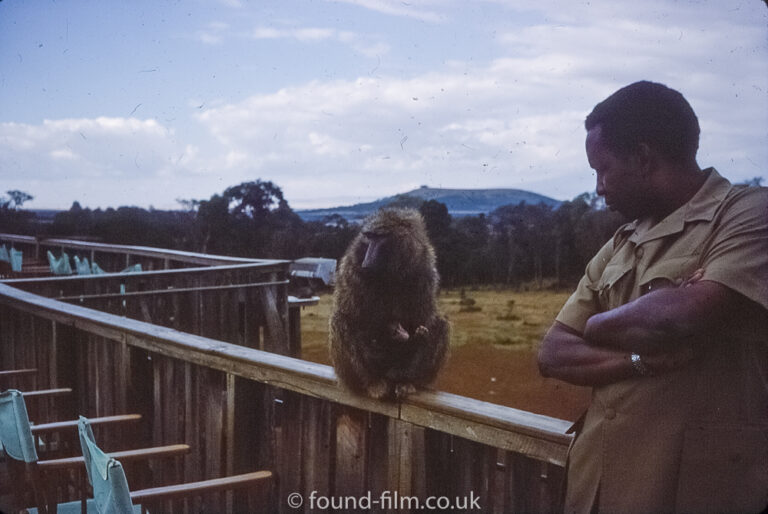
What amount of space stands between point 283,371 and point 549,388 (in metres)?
10.6

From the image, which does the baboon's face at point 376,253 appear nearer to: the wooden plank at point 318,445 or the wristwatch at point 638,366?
the wooden plank at point 318,445

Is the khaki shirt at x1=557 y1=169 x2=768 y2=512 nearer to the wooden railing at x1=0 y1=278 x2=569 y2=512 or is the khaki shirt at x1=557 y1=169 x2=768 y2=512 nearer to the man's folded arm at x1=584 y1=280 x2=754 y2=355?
the man's folded arm at x1=584 y1=280 x2=754 y2=355

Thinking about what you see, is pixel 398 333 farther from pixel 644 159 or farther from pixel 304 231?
pixel 304 231

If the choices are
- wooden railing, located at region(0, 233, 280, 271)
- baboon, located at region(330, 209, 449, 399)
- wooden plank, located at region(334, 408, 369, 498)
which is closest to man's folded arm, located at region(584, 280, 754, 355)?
baboon, located at region(330, 209, 449, 399)

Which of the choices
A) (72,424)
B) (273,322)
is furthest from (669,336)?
(273,322)

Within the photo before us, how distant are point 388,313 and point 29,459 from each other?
1683mm

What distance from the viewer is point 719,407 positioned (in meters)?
1.54

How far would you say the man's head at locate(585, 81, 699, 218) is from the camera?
1.65 metres

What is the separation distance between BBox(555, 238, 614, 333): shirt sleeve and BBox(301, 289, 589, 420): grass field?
6329 millimetres

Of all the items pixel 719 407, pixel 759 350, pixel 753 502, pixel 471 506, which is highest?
pixel 759 350

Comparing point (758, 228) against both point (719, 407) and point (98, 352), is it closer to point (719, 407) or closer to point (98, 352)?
point (719, 407)

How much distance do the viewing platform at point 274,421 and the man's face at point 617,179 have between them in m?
0.69

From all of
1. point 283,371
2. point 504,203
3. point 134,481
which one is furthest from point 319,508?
point 504,203

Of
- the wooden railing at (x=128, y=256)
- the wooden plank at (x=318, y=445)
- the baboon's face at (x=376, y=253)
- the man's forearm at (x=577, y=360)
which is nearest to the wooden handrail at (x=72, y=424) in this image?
the wooden plank at (x=318, y=445)
